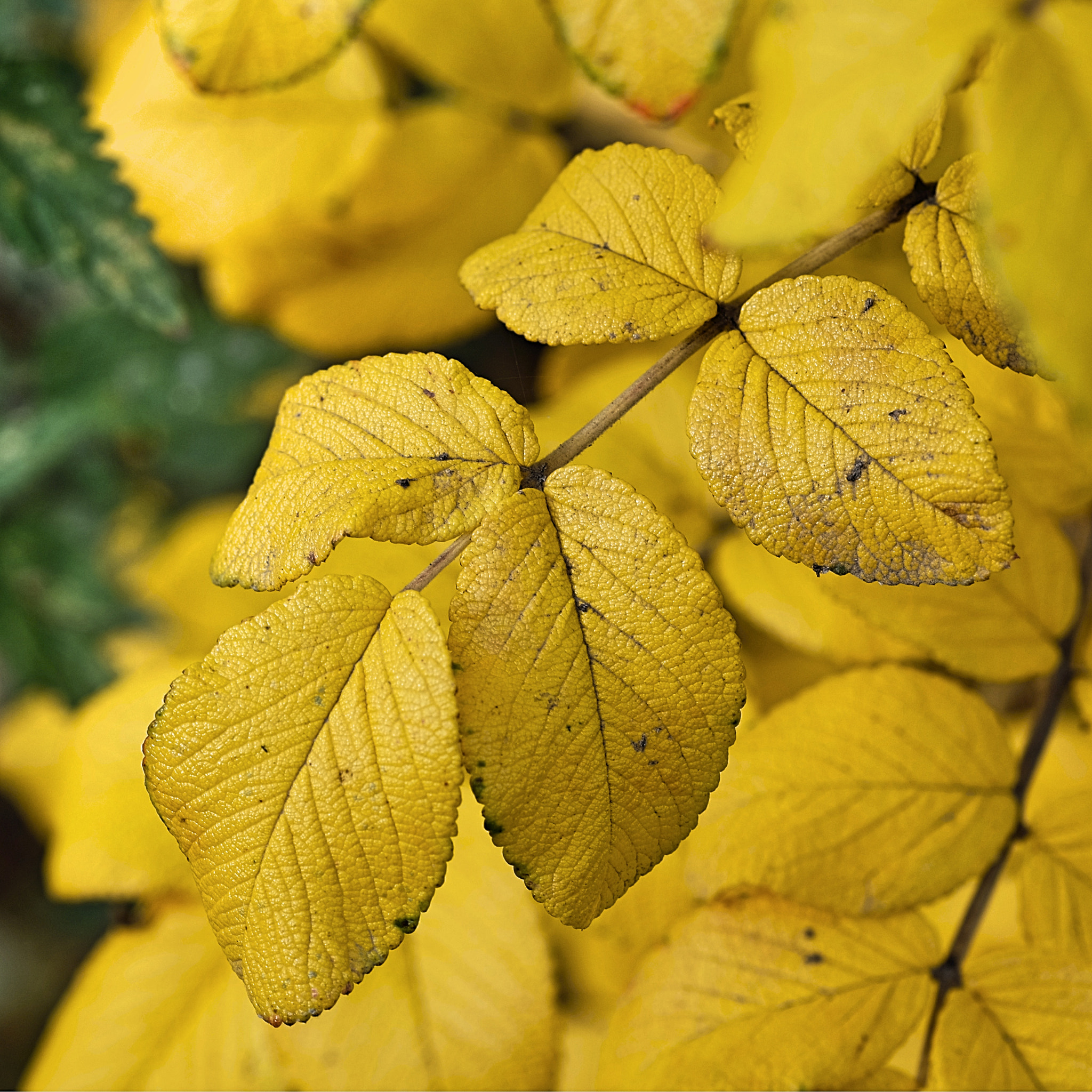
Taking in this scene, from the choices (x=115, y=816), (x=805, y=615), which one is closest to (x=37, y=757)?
(x=115, y=816)

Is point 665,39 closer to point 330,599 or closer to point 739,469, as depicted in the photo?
point 739,469

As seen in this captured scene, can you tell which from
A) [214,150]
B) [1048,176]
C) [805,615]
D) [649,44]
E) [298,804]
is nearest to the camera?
[1048,176]

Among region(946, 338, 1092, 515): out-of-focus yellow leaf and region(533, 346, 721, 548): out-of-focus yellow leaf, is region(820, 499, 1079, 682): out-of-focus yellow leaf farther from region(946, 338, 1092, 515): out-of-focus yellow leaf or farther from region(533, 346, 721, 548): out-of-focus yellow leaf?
region(533, 346, 721, 548): out-of-focus yellow leaf

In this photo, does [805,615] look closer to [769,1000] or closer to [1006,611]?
[1006,611]

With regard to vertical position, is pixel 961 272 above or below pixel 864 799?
above

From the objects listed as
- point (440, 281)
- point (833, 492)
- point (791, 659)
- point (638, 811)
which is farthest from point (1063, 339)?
point (440, 281)
